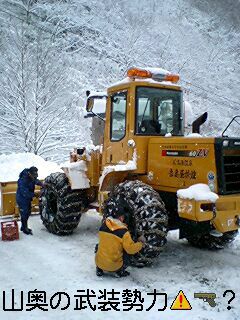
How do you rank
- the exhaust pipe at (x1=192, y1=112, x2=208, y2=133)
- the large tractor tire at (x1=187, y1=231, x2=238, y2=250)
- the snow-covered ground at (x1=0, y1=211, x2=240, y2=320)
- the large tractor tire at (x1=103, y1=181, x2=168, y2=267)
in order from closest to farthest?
the snow-covered ground at (x1=0, y1=211, x2=240, y2=320)
the large tractor tire at (x1=103, y1=181, x2=168, y2=267)
the exhaust pipe at (x1=192, y1=112, x2=208, y2=133)
the large tractor tire at (x1=187, y1=231, x2=238, y2=250)

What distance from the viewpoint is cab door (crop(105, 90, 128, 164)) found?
691cm

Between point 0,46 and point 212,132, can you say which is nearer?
point 0,46

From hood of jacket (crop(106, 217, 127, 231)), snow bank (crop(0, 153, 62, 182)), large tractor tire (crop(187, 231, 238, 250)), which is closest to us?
hood of jacket (crop(106, 217, 127, 231))

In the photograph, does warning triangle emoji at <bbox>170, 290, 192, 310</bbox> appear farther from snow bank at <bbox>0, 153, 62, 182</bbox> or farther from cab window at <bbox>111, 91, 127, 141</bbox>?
snow bank at <bbox>0, 153, 62, 182</bbox>

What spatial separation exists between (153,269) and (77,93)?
54.5ft

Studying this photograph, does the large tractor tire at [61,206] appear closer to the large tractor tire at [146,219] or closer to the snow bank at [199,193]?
the large tractor tire at [146,219]

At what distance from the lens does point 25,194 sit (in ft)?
27.2

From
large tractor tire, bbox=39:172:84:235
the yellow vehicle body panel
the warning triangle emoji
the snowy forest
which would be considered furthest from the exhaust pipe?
the snowy forest

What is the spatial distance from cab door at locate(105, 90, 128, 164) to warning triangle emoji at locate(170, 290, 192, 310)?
8.41 ft

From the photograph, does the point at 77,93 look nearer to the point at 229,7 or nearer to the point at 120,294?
the point at 120,294

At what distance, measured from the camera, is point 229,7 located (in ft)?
123

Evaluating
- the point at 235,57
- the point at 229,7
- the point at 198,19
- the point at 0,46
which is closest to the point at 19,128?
the point at 0,46

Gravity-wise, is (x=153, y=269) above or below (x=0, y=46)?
below

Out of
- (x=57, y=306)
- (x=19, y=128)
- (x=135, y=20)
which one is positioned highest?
(x=135, y=20)
